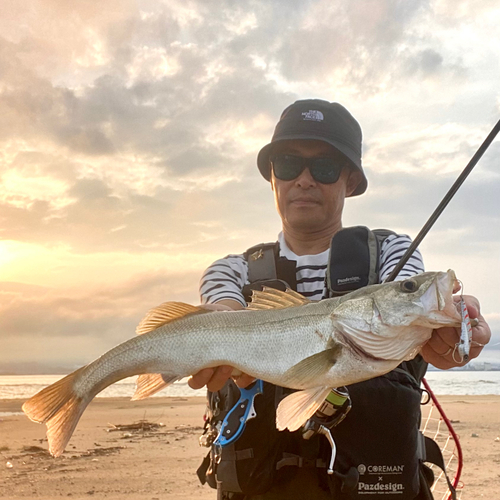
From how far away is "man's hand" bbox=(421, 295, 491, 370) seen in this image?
2807 millimetres

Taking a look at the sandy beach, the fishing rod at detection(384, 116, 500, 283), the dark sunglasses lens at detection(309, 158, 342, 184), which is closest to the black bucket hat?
the dark sunglasses lens at detection(309, 158, 342, 184)

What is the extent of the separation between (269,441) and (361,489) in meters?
0.67

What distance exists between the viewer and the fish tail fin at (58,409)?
3230mm

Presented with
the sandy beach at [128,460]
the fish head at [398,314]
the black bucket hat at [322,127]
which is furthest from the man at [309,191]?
the sandy beach at [128,460]

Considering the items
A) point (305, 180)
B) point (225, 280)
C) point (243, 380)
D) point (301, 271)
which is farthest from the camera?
point (305, 180)

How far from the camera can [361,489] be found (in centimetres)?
342

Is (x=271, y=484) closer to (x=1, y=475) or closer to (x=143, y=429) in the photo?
(x=1, y=475)

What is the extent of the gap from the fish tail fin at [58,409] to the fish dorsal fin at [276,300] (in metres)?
1.24

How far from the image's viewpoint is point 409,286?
9.42 feet

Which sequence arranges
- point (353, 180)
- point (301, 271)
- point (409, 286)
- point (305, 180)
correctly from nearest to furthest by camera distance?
point (409, 286), point (301, 271), point (305, 180), point (353, 180)

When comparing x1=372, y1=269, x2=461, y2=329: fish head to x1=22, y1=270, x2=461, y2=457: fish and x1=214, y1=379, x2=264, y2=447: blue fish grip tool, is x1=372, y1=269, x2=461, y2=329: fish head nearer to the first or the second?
x1=22, y1=270, x2=461, y2=457: fish

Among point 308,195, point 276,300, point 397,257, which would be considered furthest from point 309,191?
point 276,300

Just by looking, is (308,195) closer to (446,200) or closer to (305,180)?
(305,180)

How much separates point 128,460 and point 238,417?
21.7 feet
